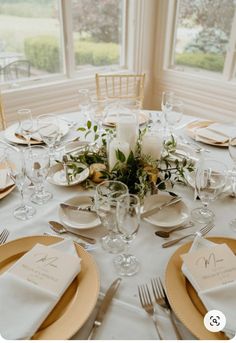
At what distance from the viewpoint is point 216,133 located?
4.72 feet

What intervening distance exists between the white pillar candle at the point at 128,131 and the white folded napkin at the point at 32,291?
0.44m

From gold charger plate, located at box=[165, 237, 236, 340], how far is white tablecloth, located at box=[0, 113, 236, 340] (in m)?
0.03

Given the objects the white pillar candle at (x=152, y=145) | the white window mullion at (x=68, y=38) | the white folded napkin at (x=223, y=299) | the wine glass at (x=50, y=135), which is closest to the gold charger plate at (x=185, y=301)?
the white folded napkin at (x=223, y=299)

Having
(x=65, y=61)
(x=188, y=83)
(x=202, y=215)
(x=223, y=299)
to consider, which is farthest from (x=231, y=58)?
(x=223, y=299)

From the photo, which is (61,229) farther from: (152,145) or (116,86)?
(116,86)

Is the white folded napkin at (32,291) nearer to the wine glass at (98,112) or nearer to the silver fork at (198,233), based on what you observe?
the silver fork at (198,233)

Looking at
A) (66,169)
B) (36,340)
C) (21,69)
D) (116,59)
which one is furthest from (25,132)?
(116,59)

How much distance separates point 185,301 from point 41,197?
1.97ft

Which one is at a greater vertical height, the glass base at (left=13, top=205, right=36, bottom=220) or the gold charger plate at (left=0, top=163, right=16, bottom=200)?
the gold charger plate at (left=0, top=163, right=16, bottom=200)

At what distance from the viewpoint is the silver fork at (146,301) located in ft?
2.02

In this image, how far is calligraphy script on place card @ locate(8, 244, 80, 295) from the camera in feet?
2.07

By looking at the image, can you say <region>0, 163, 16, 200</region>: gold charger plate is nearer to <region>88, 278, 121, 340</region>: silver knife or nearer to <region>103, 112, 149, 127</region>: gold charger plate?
<region>88, 278, 121, 340</region>: silver knife

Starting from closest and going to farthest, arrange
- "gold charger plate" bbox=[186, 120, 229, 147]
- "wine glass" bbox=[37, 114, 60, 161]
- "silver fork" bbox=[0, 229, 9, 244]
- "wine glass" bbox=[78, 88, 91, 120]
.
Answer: "silver fork" bbox=[0, 229, 9, 244] < "wine glass" bbox=[37, 114, 60, 161] < "gold charger plate" bbox=[186, 120, 229, 147] < "wine glass" bbox=[78, 88, 91, 120]

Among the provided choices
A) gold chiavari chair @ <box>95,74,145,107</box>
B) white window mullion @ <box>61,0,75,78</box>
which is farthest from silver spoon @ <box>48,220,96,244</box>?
white window mullion @ <box>61,0,75,78</box>
